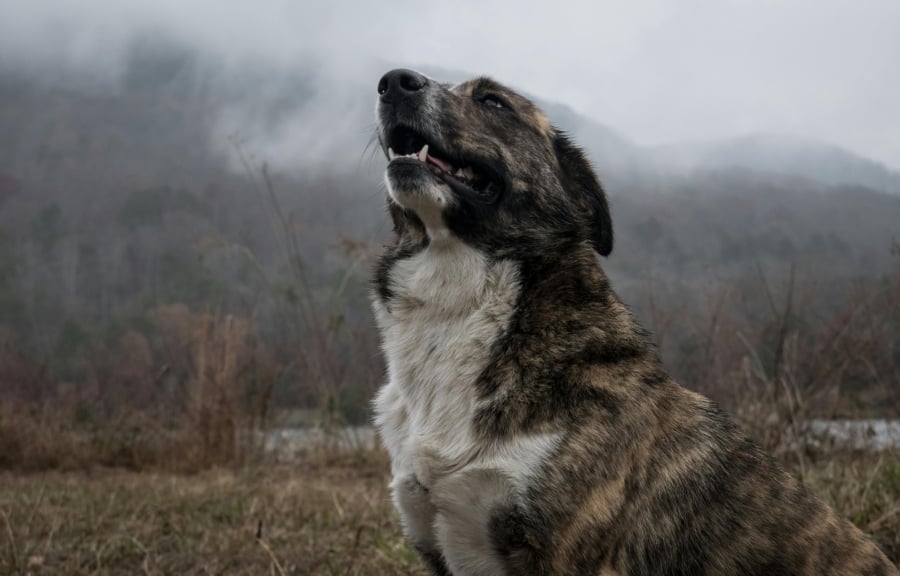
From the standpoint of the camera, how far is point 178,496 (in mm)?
5336

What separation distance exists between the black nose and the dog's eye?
0.92ft

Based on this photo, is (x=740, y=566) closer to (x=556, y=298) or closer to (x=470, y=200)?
(x=556, y=298)

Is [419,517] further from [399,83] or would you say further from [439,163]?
[399,83]

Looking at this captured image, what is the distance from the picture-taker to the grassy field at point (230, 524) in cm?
364

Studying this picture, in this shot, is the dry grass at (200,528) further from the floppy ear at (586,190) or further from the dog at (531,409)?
the floppy ear at (586,190)

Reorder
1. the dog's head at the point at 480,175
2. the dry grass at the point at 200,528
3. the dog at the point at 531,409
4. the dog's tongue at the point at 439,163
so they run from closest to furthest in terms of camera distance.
Result: the dog at the point at 531,409, the dog's head at the point at 480,175, the dog's tongue at the point at 439,163, the dry grass at the point at 200,528

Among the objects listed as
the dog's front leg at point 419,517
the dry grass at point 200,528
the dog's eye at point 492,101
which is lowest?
the dry grass at point 200,528

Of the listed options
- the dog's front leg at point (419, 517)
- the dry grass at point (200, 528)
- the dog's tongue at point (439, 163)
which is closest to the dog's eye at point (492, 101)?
the dog's tongue at point (439, 163)


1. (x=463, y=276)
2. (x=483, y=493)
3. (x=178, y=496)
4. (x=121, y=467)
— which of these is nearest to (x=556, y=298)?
(x=463, y=276)

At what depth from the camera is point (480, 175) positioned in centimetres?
292

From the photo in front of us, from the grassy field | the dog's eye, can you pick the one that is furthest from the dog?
the grassy field

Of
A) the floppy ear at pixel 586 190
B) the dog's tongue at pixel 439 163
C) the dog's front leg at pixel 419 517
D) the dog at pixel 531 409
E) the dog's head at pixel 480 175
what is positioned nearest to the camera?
the dog at pixel 531 409

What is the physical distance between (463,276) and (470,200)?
0.26m

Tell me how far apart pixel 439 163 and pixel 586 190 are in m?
0.63
